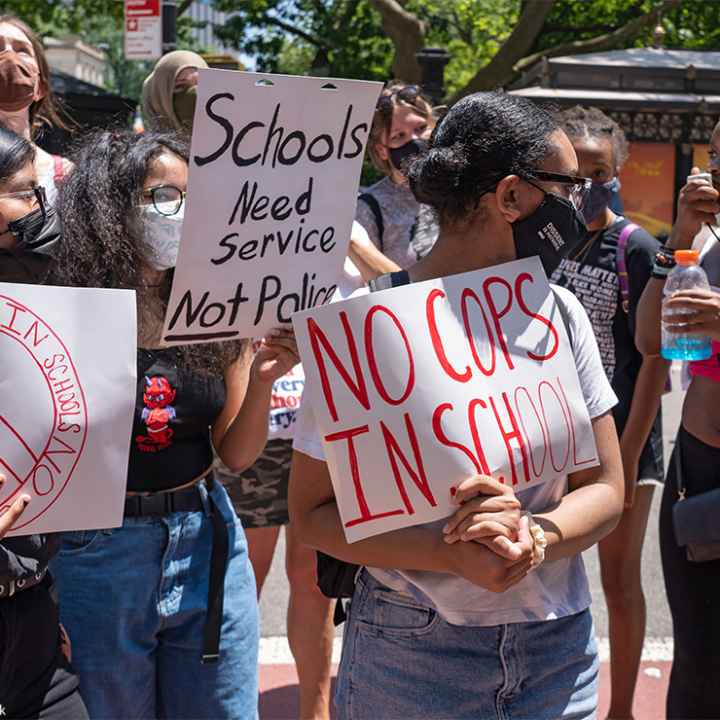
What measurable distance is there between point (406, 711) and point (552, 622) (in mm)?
320

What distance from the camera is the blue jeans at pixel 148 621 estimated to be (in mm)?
2791

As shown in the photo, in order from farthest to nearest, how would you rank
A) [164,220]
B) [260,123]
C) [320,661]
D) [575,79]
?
[575,79], [320,661], [164,220], [260,123]

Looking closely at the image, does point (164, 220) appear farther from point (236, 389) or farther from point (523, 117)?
point (523, 117)

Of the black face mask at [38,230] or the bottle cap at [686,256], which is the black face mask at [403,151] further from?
the black face mask at [38,230]

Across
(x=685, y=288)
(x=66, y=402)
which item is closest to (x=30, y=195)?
(x=66, y=402)

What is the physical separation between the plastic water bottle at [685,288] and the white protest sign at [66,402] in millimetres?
1373

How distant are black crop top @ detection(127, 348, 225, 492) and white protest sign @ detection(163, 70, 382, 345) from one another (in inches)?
11.2

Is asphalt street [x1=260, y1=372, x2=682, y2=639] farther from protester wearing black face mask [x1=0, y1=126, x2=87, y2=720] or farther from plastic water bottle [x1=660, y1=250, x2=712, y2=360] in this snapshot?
protester wearing black face mask [x1=0, y1=126, x2=87, y2=720]

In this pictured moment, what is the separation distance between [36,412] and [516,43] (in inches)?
566

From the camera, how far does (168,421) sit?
9.45 feet

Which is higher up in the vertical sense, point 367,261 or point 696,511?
point 367,261

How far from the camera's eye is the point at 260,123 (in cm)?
251

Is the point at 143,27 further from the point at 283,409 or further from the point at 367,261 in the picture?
the point at 283,409

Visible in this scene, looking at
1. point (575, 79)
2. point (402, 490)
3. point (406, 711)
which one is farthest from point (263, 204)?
point (575, 79)
